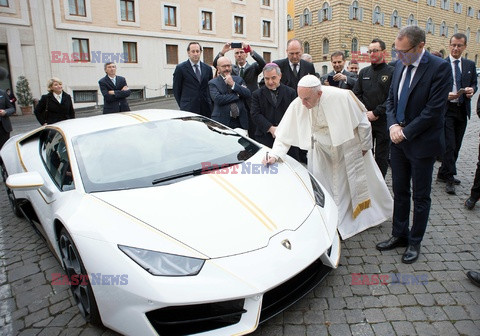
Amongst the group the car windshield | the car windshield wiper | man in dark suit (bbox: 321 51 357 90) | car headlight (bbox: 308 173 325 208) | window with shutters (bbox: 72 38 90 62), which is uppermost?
window with shutters (bbox: 72 38 90 62)

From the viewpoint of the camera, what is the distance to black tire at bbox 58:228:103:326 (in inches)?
86.6

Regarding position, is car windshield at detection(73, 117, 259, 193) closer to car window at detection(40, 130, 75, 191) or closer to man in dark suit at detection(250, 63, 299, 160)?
car window at detection(40, 130, 75, 191)

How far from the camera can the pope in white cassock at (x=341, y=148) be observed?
338 centimetres

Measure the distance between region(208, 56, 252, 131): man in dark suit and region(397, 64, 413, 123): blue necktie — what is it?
2.66 m

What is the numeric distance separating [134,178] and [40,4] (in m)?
23.2

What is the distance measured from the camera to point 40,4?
2070 centimetres

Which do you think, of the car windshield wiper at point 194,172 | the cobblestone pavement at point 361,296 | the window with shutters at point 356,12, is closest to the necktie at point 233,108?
the car windshield wiper at point 194,172

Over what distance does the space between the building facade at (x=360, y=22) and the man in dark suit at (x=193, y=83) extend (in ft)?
103

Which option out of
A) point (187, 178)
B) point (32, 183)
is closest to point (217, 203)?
point (187, 178)

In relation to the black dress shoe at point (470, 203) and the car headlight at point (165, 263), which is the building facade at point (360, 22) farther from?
the car headlight at point (165, 263)

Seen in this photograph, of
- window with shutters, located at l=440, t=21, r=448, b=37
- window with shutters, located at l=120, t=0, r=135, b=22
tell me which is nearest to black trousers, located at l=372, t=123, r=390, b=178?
window with shutters, located at l=120, t=0, r=135, b=22

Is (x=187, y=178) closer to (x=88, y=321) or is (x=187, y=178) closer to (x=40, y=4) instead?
(x=88, y=321)

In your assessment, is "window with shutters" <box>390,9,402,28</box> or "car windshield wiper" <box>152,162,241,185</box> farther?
"window with shutters" <box>390,9,402,28</box>

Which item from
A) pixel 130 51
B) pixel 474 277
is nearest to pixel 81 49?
pixel 130 51
